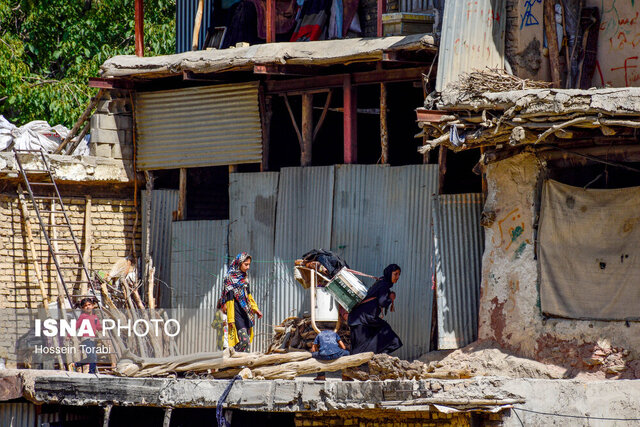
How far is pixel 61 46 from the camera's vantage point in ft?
67.1

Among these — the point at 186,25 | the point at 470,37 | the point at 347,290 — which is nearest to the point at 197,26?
the point at 186,25

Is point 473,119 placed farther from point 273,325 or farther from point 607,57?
point 273,325

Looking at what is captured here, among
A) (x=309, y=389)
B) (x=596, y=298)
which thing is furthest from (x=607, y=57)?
(x=309, y=389)

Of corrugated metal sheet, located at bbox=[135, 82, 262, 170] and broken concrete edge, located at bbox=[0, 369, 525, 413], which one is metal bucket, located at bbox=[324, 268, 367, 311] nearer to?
broken concrete edge, located at bbox=[0, 369, 525, 413]

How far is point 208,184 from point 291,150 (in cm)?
141

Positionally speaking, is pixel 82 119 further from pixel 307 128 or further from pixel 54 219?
pixel 307 128

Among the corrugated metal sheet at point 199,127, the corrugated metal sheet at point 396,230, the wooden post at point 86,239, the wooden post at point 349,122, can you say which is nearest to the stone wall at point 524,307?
the corrugated metal sheet at point 396,230

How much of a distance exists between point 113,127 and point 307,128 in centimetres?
307

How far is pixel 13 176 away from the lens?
1464 cm

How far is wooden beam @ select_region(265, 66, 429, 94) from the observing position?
1348 cm

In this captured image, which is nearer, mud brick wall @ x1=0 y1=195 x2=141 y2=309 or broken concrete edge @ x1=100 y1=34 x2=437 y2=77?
broken concrete edge @ x1=100 y1=34 x2=437 y2=77

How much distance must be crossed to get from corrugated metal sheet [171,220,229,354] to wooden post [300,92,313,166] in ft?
4.89

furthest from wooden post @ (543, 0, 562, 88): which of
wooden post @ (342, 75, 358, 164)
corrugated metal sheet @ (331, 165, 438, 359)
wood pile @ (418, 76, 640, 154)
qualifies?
wooden post @ (342, 75, 358, 164)

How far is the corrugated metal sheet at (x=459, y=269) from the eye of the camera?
479 inches
